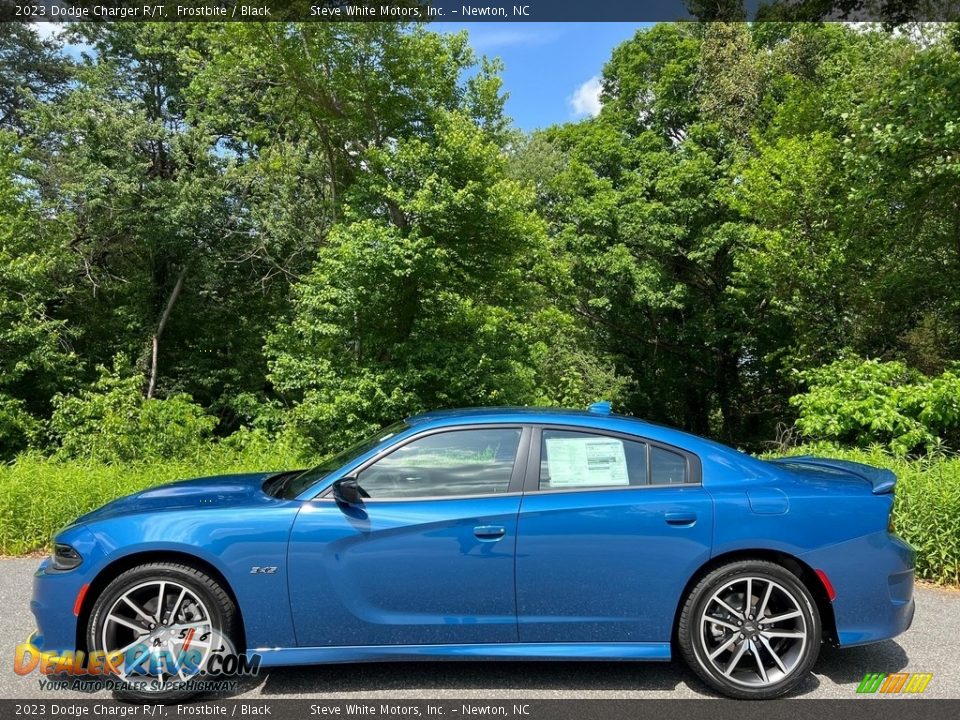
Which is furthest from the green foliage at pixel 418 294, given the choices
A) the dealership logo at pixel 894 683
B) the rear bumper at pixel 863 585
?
the rear bumper at pixel 863 585

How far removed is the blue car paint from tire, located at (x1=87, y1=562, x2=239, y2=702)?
10 centimetres

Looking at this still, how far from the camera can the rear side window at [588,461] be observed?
3.71 m

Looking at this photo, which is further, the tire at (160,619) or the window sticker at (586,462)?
the window sticker at (586,462)

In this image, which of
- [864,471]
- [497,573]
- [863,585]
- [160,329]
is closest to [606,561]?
[497,573]

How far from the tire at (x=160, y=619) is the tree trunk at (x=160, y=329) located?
19331 mm

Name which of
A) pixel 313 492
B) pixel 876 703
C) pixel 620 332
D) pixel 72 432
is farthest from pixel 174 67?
pixel 876 703

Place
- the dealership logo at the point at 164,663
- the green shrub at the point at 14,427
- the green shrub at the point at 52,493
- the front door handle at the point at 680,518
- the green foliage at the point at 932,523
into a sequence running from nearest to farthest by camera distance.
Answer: the dealership logo at the point at 164,663, the front door handle at the point at 680,518, the green foliage at the point at 932,523, the green shrub at the point at 52,493, the green shrub at the point at 14,427

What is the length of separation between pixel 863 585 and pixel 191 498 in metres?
3.63

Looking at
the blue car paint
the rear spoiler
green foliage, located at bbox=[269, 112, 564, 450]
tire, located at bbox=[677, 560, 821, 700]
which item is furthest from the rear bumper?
green foliage, located at bbox=[269, 112, 564, 450]

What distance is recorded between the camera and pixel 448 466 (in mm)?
3762

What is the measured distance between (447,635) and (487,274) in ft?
43.1

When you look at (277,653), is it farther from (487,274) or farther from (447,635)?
(487,274)

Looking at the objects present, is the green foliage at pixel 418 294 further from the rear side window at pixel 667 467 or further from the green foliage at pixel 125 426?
the rear side window at pixel 667 467

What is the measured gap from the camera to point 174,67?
71.6ft
